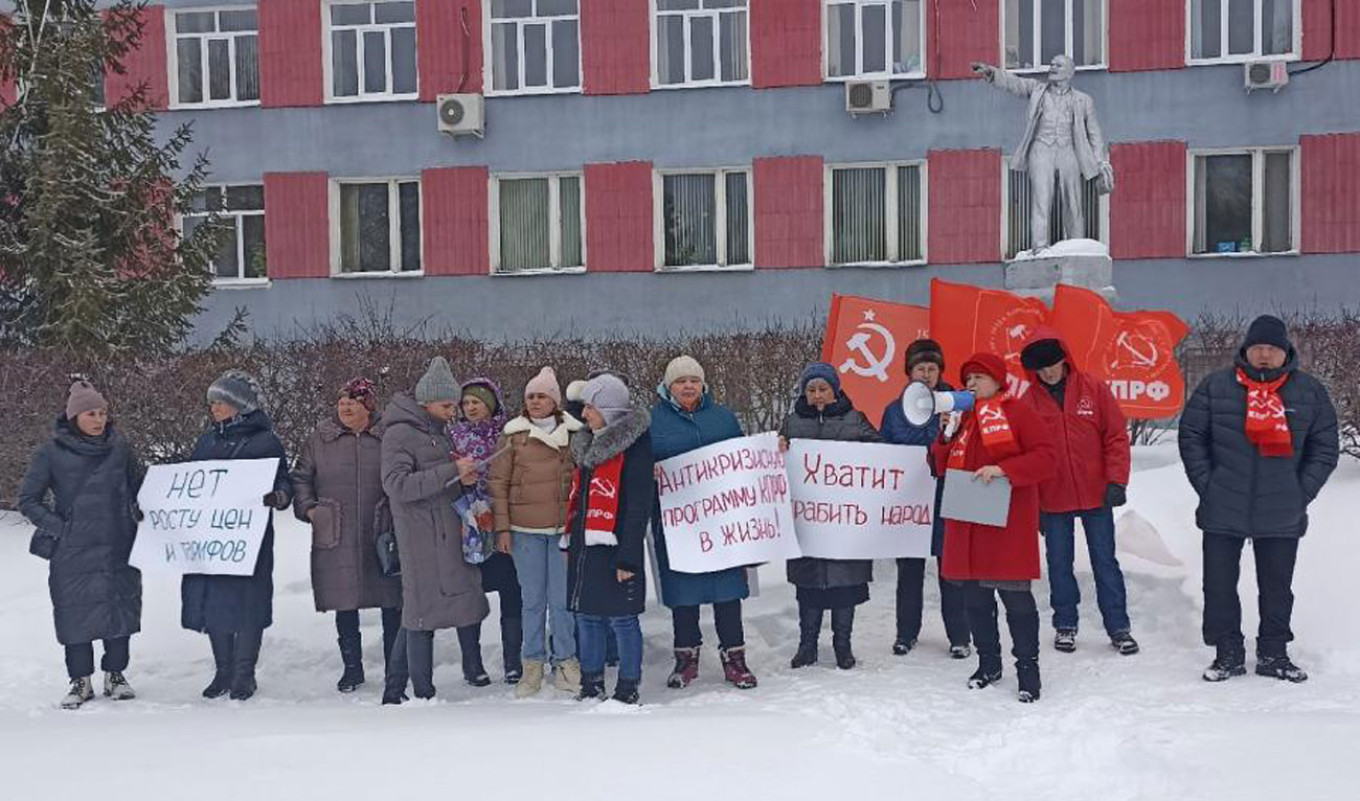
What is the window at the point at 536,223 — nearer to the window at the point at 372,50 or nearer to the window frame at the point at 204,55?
the window at the point at 372,50

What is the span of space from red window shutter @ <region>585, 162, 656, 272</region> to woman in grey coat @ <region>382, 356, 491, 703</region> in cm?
1341

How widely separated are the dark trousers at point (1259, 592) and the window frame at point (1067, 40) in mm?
13928

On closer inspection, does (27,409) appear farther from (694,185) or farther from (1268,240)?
(1268,240)

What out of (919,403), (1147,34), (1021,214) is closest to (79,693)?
(919,403)

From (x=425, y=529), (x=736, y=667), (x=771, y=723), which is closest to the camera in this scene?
(x=771, y=723)

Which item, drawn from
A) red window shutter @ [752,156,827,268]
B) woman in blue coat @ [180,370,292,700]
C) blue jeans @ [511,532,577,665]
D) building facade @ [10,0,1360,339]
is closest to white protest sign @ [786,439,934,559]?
blue jeans @ [511,532,577,665]

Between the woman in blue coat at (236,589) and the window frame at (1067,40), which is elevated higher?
the window frame at (1067,40)

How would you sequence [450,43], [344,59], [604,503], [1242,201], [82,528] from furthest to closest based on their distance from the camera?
[344,59], [450,43], [1242,201], [82,528], [604,503]

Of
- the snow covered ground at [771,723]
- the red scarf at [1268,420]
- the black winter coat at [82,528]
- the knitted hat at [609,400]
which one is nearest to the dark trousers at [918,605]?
the snow covered ground at [771,723]

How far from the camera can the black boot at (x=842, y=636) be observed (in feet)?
26.1

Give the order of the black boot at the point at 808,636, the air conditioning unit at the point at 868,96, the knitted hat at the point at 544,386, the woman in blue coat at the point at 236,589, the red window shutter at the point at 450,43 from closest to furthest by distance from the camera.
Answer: the knitted hat at the point at 544,386, the woman in blue coat at the point at 236,589, the black boot at the point at 808,636, the air conditioning unit at the point at 868,96, the red window shutter at the point at 450,43

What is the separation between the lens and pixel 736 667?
7.68 m

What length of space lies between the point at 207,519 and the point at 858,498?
377cm

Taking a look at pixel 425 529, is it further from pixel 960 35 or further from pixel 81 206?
A: pixel 960 35
